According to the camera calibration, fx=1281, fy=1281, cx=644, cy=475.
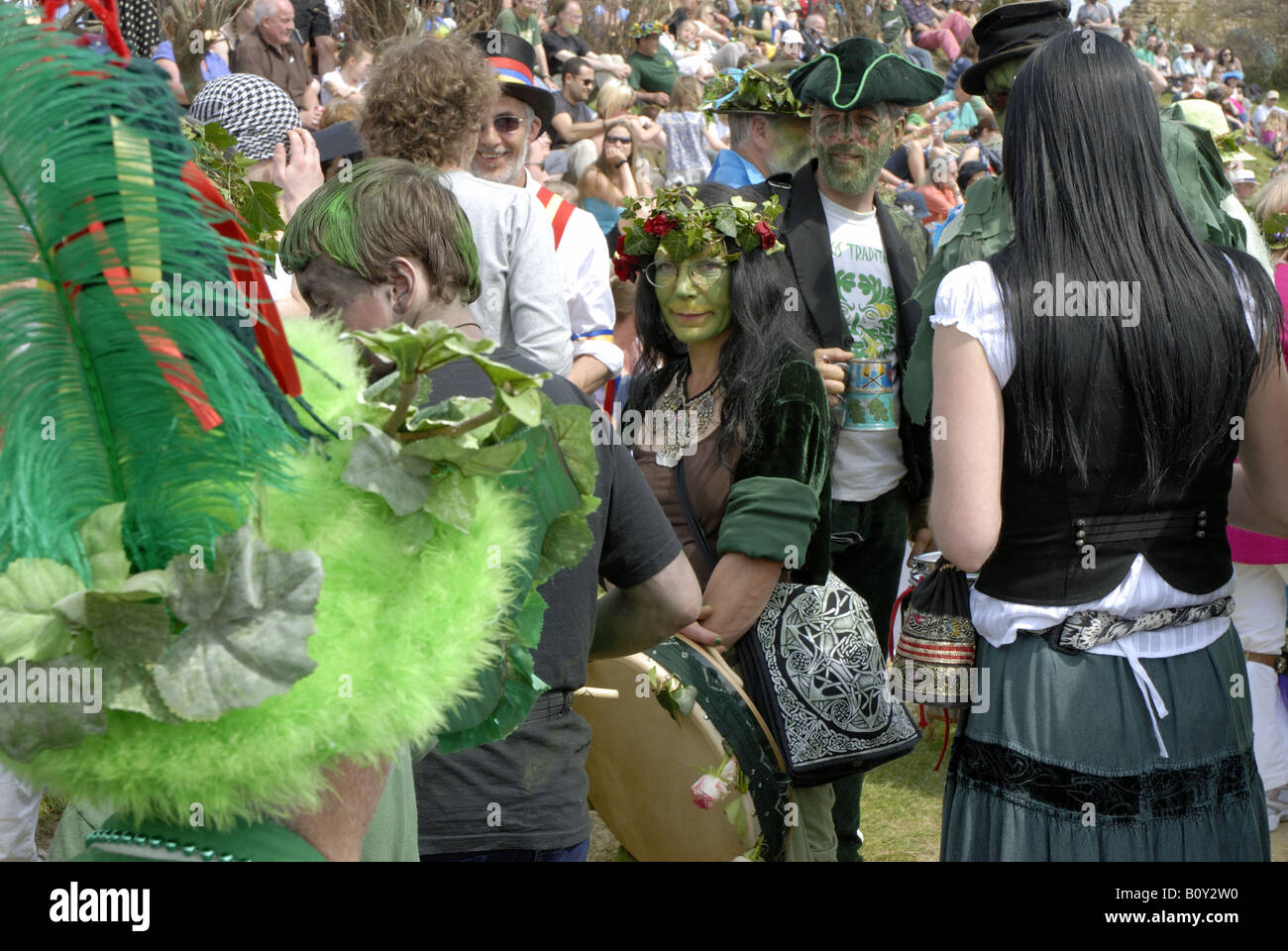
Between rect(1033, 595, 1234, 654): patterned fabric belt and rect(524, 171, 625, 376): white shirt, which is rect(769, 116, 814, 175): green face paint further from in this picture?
rect(1033, 595, 1234, 654): patterned fabric belt

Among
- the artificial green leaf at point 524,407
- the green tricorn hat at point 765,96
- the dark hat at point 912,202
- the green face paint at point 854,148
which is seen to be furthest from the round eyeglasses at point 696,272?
the dark hat at point 912,202

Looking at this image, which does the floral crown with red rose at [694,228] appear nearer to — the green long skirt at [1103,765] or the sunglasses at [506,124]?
the sunglasses at [506,124]

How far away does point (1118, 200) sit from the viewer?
221 centimetres

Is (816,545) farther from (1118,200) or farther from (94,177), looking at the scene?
(94,177)

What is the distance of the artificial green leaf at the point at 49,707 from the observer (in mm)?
1073

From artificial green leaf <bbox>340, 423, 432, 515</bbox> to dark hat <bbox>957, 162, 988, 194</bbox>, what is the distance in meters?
9.74

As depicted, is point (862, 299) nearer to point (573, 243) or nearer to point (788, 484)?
point (573, 243)

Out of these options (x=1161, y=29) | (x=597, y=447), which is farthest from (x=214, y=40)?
(x=1161, y=29)

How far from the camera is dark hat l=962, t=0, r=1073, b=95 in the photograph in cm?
389

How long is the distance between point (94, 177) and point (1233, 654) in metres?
2.11

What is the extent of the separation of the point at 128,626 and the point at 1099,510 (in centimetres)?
Answer: 169

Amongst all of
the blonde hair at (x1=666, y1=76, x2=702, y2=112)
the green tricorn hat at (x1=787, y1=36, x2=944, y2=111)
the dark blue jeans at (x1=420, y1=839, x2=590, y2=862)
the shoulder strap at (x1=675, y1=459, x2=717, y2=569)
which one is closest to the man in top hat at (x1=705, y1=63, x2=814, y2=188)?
the green tricorn hat at (x1=787, y1=36, x2=944, y2=111)

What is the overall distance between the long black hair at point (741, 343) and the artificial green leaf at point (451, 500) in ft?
6.02

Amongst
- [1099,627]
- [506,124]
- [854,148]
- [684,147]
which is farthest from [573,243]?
[684,147]
